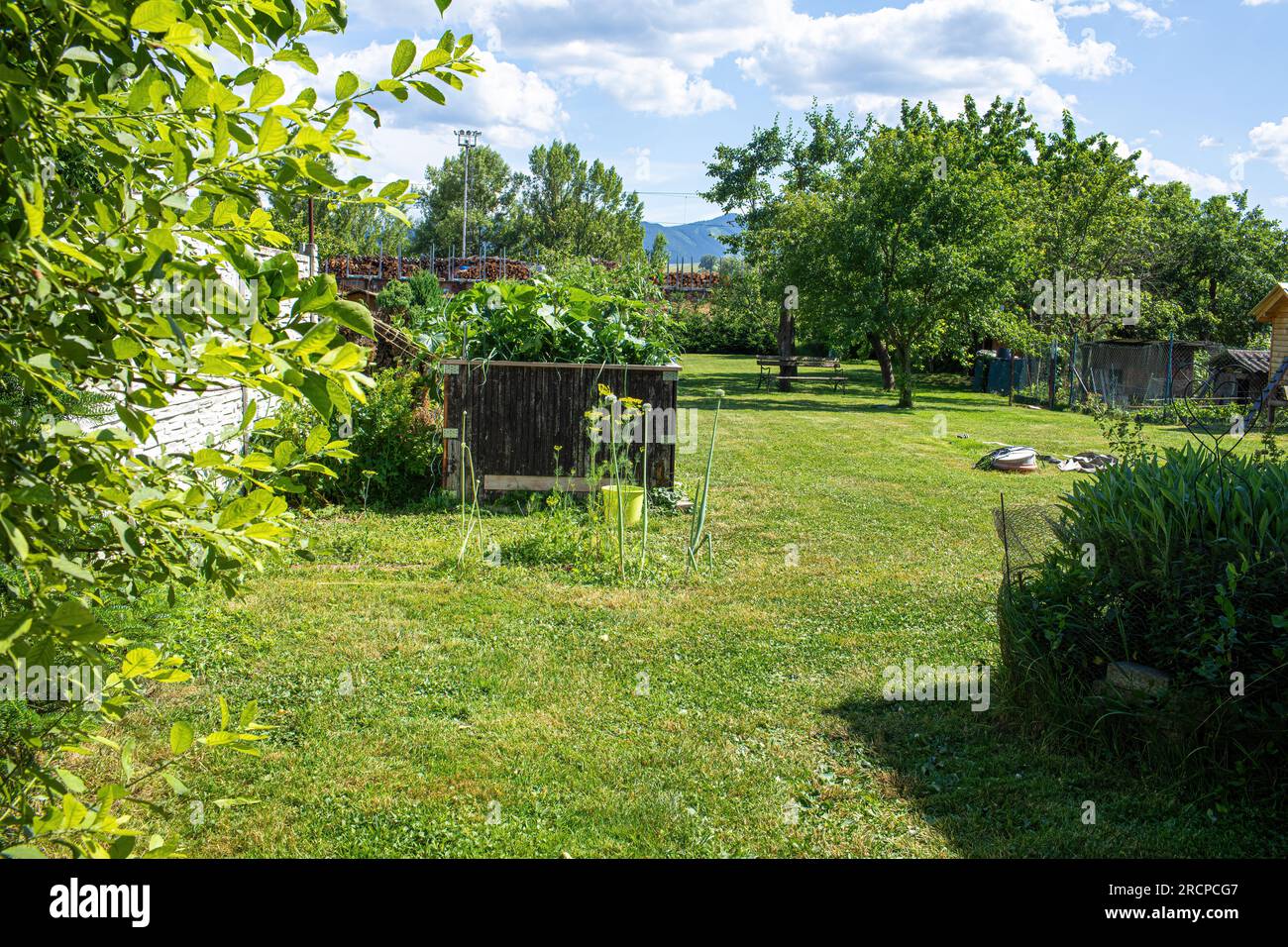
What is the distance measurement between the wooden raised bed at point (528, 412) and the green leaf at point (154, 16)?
804 centimetres

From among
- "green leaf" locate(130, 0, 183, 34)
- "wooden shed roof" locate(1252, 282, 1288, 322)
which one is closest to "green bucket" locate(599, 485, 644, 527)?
"green leaf" locate(130, 0, 183, 34)

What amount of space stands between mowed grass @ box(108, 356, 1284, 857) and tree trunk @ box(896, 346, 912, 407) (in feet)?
49.5

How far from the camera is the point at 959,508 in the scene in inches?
425

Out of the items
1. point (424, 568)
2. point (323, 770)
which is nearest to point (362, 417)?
point (424, 568)

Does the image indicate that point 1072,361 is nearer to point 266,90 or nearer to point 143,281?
point 266,90

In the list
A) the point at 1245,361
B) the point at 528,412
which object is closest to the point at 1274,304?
the point at 1245,361

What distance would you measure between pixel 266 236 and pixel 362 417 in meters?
7.97

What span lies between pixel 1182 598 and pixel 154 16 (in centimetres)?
442

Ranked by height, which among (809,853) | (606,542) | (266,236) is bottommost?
(809,853)

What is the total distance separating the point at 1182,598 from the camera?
4.30m

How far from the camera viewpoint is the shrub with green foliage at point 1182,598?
4031 mm

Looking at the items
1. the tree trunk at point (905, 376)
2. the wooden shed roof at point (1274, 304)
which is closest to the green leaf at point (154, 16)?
the tree trunk at point (905, 376)
